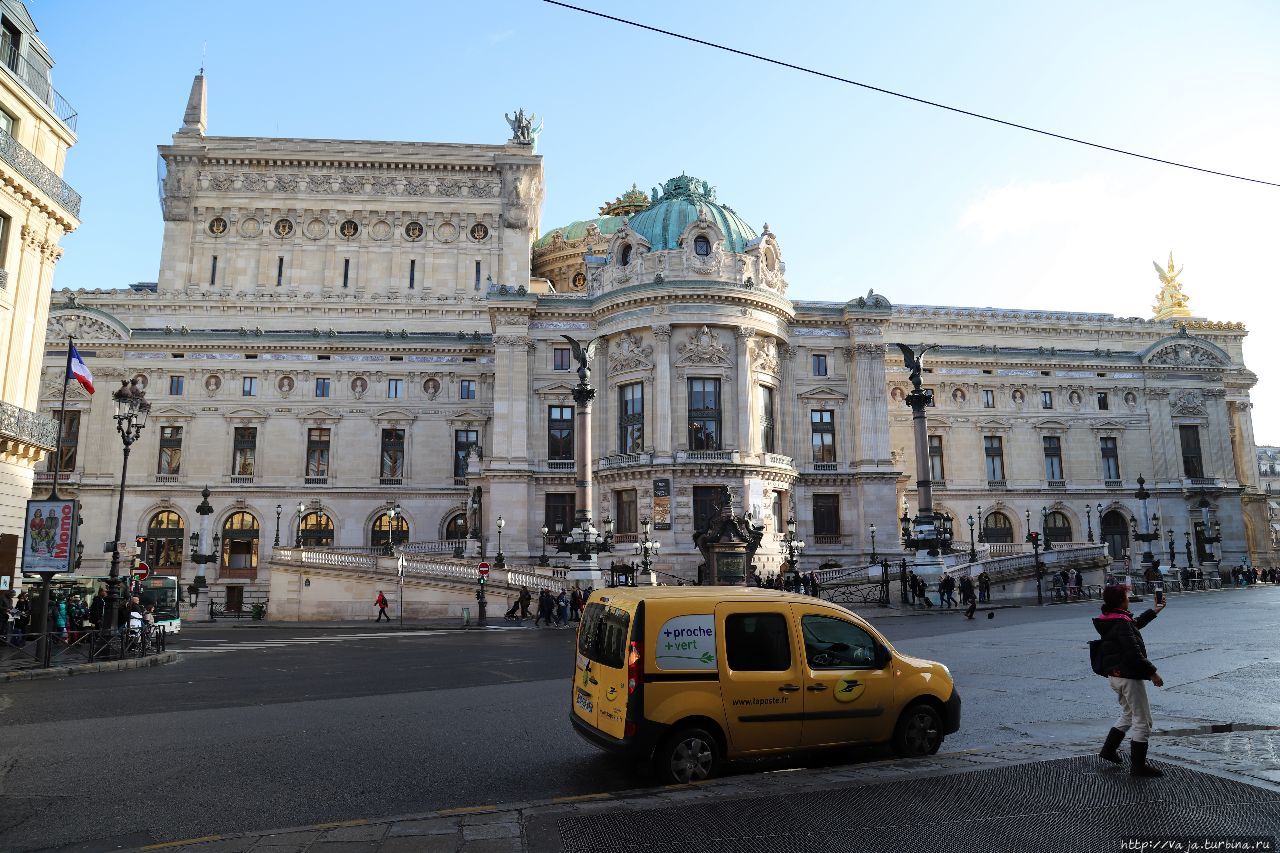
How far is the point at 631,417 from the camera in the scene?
46.9 m

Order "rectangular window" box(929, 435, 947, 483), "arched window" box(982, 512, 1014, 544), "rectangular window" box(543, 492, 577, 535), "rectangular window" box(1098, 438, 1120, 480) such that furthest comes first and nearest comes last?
1. "rectangular window" box(1098, 438, 1120, 480)
2. "rectangular window" box(929, 435, 947, 483)
3. "arched window" box(982, 512, 1014, 544)
4. "rectangular window" box(543, 492, 577, 535)

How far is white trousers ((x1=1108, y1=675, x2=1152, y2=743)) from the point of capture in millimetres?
7707

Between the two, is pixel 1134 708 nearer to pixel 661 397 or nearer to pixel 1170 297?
pixel 661 397

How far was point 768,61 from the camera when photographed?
41.5 feet

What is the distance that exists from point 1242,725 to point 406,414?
1964 inches

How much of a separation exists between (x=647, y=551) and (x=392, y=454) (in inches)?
920

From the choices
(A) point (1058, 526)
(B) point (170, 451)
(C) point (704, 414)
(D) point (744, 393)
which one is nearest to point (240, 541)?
(B) point (170, 451)

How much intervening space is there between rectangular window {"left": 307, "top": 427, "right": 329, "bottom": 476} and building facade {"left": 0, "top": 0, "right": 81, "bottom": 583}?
24.3 meters

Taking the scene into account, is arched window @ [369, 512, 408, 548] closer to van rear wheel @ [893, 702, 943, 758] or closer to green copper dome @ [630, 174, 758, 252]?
green copper dome @ [630, 174, 758, 252]

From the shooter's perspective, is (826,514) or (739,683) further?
(826,514)

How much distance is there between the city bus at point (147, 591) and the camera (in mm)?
28266

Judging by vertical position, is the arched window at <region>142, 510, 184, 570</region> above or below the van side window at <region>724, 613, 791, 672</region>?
above

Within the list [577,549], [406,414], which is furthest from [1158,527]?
[406,414]

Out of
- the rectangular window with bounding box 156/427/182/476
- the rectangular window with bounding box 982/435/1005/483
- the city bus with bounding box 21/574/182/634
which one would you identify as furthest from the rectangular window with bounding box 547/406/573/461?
the rectangular window with bounding box 982/435/1005/483
